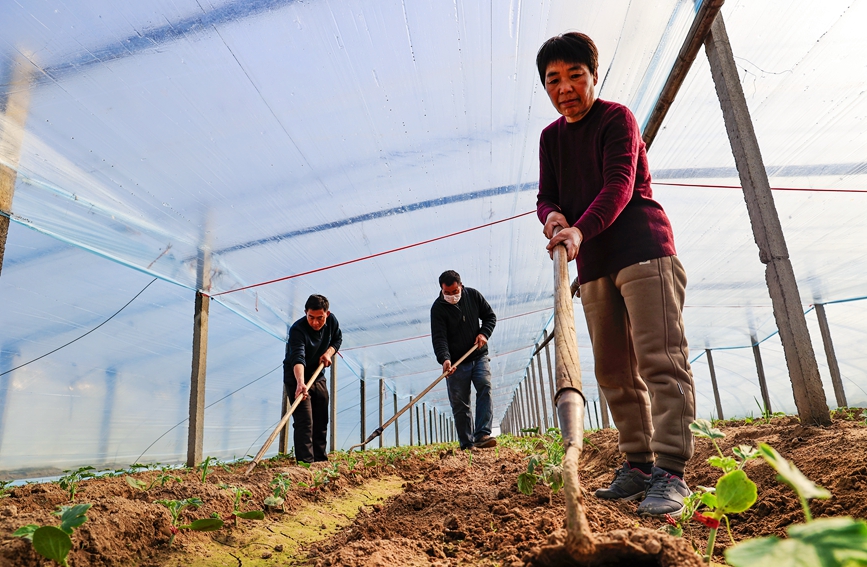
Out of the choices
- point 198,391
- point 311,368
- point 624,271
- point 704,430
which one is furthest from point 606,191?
point 198,391

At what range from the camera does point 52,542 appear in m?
1.18

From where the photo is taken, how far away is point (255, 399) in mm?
7676

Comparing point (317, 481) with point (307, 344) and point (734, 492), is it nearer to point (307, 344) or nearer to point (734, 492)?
point (307, 344)

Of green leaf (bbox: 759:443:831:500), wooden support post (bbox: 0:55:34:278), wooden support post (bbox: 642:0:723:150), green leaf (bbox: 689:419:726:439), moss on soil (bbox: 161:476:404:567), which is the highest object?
wooden support post (bbox: 642:0:723:150)

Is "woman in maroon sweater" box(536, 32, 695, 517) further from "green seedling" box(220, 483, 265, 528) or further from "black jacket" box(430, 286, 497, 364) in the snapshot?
"black jacket" box(430, 286, 497, 364)

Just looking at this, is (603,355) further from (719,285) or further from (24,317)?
(719,285)

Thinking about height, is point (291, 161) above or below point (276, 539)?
above

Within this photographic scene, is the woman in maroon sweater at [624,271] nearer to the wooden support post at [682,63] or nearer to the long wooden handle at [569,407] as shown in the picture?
the long wooden handle at [569,407]

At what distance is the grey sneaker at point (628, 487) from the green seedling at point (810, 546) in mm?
1427

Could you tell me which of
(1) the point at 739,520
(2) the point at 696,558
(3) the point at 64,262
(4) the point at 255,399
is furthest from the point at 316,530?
(4) the point at 255,399

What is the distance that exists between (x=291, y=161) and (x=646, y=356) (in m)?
2.85

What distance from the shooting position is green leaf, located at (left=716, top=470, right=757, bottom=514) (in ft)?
2.91

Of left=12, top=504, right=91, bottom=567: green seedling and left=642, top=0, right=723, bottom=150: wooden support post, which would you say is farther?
left=642, top=0, right=723, bottom=150: wooden support post

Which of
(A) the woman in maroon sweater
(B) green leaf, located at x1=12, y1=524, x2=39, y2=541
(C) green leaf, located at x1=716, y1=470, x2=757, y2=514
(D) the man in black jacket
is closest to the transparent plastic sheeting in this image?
(D) the man in black jacket
